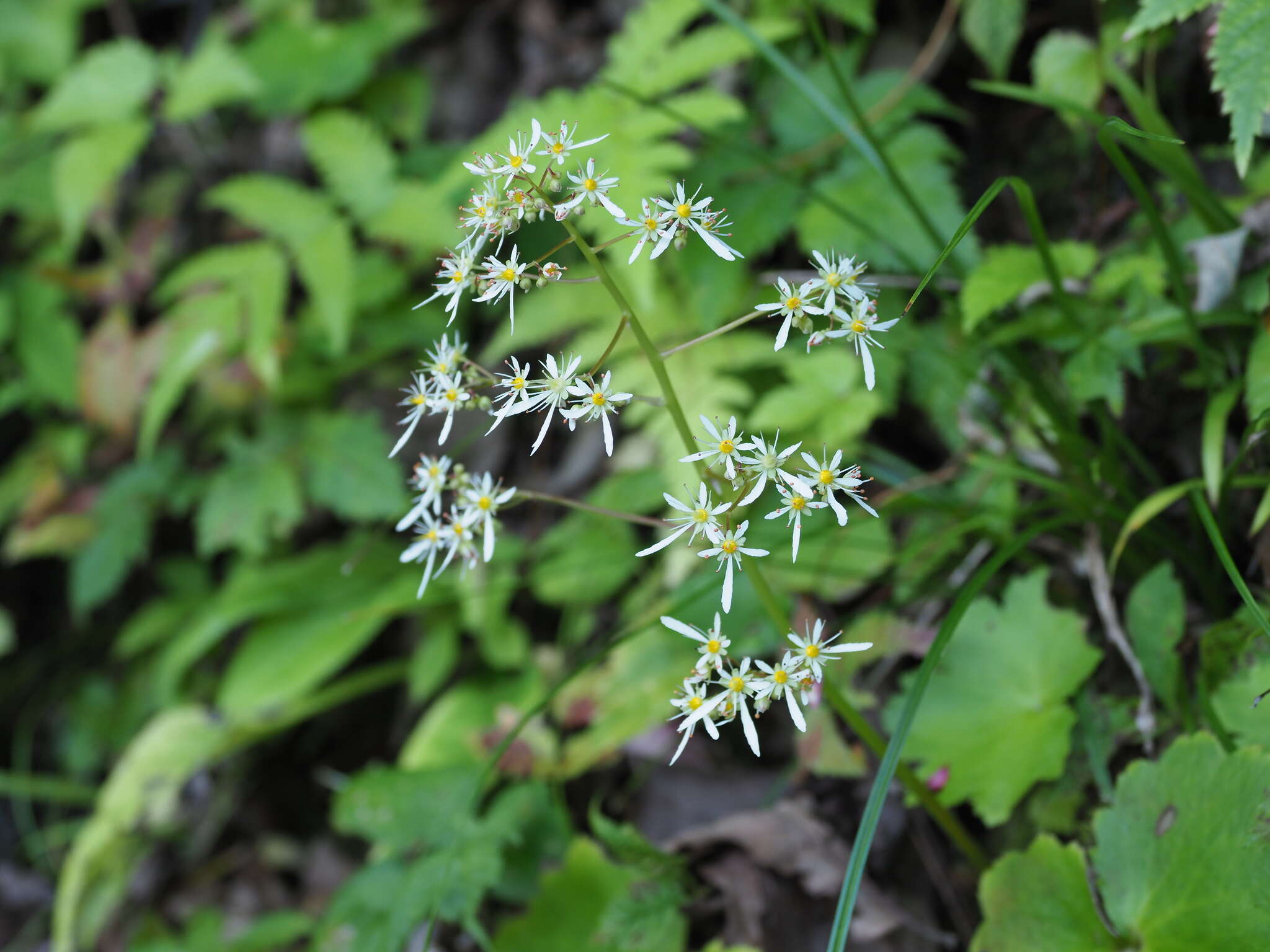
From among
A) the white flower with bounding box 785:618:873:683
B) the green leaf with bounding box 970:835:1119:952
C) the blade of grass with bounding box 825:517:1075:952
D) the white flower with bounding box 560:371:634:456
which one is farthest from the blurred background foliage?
the white flower with bounding box 560:371:634:456

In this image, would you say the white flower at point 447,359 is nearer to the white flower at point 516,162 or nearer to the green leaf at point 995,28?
the white flower at point 516,162

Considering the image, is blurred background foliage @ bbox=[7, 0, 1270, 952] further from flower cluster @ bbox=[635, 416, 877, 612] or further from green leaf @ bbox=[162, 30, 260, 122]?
flower cluster @ bbox=[635, 416, 877, 612]

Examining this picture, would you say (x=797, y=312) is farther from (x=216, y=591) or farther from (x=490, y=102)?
(x=216, y=591)

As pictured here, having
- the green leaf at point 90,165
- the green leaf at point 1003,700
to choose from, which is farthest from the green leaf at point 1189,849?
the green leaf at point 90,165

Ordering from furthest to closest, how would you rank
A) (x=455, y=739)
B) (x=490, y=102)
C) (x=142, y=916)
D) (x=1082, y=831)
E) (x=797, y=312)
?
(x=490, y=102), (x=142, y=916), (x=455, y=739), (x=1082, y=831), (x=797, y=312)

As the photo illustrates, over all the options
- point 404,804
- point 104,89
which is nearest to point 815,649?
point 404,804

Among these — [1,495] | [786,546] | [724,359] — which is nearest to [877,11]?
[724,359]

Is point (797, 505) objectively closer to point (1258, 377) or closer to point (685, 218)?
point (685, 218)
